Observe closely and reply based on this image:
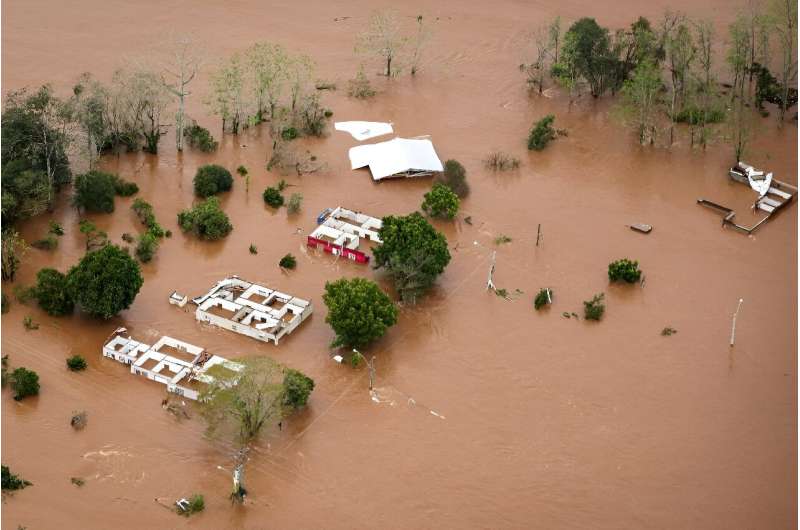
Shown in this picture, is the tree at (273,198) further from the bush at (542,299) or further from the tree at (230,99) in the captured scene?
the bush at (542,299)

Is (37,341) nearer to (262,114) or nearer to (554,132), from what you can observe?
(262,114)

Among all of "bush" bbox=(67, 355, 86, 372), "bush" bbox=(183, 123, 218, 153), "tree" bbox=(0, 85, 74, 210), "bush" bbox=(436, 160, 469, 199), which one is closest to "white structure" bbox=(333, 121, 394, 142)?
"bush" bbox=(436, 160, 469, 199)

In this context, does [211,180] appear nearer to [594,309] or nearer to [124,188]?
[124,188]

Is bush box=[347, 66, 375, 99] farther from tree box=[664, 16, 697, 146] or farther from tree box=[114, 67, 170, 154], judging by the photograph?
tree box=[664, 16, 697, 146]

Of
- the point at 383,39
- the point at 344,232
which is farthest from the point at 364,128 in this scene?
the point at 344,232

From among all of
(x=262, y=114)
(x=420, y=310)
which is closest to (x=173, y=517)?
(x=420, y=310)

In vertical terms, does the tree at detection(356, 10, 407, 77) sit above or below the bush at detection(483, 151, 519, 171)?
above
